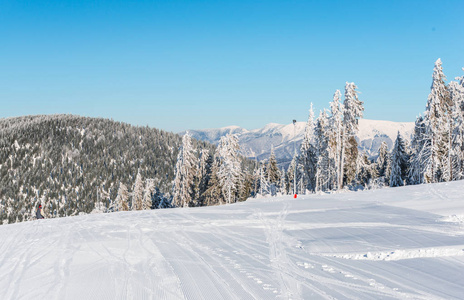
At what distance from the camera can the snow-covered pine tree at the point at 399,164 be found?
135 feet

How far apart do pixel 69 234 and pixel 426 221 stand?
1401 cm

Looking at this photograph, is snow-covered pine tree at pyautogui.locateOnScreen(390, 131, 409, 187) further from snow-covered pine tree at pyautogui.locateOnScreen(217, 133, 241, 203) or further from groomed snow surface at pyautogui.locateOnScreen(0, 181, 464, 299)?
groomed snow surface at pyautogui.locateOnScreen(0, 181, 464, 299)

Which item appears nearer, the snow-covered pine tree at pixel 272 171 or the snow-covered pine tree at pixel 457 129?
the snow-covered pine tree at pixel 457 129

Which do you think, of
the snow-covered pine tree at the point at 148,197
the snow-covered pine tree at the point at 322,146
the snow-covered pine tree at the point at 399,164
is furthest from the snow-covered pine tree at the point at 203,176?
the snow-covered pine tree at the point at 399,164

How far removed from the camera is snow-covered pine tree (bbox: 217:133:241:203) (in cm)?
4069

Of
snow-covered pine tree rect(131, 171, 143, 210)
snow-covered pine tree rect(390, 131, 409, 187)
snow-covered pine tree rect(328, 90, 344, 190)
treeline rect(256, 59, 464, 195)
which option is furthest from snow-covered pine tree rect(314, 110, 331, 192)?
snow-covered pine tree rect(131, 171, 143, 210)

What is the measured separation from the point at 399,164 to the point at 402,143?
2697 mm

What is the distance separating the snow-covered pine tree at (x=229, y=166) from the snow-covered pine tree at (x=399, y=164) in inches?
771

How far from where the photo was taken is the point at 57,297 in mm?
6430

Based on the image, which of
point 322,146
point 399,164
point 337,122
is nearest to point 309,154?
point 322,146

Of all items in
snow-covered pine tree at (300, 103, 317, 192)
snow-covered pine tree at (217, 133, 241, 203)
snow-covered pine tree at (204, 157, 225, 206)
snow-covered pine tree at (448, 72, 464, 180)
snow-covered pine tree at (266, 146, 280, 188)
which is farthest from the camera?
snow-covered pine tree at (266, 146, 280, 188)

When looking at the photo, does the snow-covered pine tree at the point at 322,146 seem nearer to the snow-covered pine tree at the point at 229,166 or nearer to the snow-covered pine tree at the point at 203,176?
the snow-covered pine tree at the point at 229,166

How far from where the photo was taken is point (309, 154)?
44906 mm

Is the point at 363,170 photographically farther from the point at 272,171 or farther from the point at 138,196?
the point at 138,196
